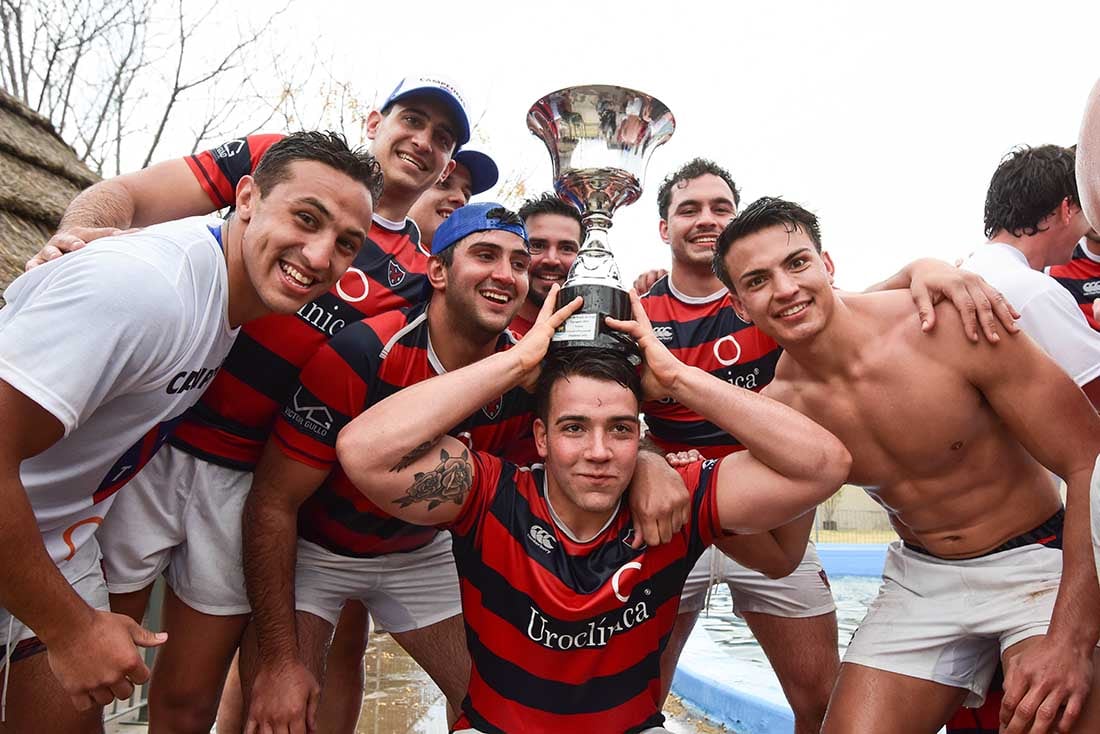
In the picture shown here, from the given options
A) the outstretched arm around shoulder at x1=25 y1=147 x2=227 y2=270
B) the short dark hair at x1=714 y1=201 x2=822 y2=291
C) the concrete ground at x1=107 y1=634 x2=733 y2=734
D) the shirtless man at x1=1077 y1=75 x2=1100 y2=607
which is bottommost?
the concrete ground at x1=107 y1=634 x2=733 y2=734

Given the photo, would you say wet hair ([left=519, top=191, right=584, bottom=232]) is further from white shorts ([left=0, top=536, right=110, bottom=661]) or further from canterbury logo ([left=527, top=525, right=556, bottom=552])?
white shorts ([left=0, top=536, right=110, bottom=661])

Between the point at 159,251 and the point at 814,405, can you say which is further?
the point at 814,405

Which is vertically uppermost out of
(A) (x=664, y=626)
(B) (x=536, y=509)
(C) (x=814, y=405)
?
(C) (x=814, y=405)

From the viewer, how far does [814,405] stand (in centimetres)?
308

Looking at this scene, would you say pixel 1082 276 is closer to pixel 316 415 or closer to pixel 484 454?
pixel 484 454

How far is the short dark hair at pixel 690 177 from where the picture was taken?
4188 millimetres

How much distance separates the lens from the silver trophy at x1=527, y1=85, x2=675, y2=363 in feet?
9.92

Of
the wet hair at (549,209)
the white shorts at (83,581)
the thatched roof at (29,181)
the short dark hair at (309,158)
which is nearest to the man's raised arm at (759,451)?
the short dark hair at (309,158)

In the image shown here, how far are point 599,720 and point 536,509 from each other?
71 centimetres

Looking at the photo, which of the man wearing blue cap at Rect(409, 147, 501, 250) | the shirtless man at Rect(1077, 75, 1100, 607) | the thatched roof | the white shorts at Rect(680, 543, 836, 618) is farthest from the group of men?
the thatched roof

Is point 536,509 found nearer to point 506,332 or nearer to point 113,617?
point 506,332

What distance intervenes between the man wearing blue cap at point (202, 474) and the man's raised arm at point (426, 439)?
69 cm

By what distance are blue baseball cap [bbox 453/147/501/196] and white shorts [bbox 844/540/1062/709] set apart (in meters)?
3.17

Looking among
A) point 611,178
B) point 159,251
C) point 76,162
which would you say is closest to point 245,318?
point 159,251
